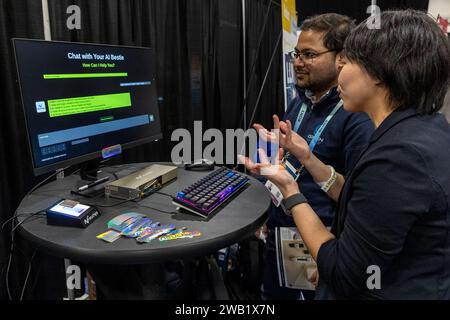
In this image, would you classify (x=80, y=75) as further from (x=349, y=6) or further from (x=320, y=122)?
(x=349, y=6)

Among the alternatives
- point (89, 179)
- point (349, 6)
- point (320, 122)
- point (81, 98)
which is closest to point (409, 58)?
point (320, 122)

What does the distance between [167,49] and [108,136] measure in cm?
142

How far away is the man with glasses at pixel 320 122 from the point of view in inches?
50.2

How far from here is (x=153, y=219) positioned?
0.98 metres

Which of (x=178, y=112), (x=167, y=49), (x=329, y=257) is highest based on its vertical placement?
(x=167, y=49)

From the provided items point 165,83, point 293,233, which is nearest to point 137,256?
point 293,233

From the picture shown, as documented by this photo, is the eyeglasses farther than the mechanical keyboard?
Yes

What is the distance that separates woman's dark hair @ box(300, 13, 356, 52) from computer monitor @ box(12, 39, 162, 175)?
74 cm

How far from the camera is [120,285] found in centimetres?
96

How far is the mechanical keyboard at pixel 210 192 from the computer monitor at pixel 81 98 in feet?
1.26

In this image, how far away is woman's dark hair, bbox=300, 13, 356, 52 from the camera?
139 cm

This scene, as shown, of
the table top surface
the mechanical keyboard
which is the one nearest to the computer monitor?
the table top surface

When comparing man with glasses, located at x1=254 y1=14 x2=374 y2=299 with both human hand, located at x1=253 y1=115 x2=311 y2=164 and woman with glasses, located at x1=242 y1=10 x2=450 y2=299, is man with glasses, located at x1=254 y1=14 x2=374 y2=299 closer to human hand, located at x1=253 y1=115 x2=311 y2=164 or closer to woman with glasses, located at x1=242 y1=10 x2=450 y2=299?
human hand, located at x1=253 y1=115 x2=311 y2=164

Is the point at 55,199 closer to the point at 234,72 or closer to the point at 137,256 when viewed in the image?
the point at 137,256
